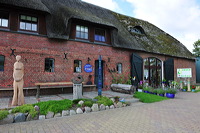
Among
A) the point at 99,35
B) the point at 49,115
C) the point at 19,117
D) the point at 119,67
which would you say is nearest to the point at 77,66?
the point at 99,35

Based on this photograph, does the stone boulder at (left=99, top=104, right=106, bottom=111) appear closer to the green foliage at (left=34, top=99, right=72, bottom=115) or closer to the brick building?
the green foliage at (left=34, top=99, right=72, bottom=115)

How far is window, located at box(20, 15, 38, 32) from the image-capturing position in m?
7.59

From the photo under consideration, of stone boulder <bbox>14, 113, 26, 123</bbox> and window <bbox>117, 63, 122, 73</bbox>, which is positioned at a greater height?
window <bbox>117, 63, 122, 73</bbox>

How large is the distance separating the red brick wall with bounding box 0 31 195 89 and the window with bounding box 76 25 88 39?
0.58 metres

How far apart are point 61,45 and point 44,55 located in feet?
4.08

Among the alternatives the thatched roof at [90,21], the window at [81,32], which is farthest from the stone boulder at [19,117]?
A: the window at [81,32]

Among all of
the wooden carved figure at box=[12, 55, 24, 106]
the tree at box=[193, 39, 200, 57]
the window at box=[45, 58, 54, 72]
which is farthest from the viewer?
the tree at box=[193, 39, 200, 57]

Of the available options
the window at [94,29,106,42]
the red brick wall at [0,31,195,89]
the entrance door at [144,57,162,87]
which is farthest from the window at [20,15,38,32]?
the entrance door at [144,57,162,87]

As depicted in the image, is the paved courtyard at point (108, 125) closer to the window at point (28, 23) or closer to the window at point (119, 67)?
the window at point (28, 23)

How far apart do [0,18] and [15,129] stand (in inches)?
256

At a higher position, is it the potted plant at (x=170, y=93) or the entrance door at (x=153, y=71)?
the entrance door at (x=153, y=71)

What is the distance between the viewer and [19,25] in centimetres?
748

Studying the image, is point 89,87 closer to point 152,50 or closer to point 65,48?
point 65,48

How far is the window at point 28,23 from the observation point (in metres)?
7.59
